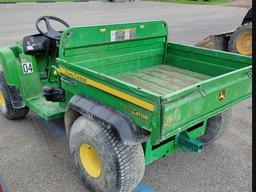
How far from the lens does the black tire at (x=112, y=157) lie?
2494 mm

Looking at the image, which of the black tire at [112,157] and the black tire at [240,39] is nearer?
the black tire at [112,157]

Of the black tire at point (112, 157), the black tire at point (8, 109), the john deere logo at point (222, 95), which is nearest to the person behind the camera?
the black tire at point (112, 157)

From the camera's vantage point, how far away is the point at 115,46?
3588mm

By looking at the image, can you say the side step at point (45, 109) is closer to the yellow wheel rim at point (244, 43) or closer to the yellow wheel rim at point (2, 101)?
the yellow wheel rim at point (2, 101)

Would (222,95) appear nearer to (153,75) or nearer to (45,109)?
(153,75)

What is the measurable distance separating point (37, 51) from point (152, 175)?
2117 mm

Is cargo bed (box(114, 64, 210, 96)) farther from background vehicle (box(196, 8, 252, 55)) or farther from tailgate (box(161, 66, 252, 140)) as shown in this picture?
background vehicle (box(196, 8, 252, 55))

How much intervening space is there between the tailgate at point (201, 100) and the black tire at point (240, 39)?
14.1ft

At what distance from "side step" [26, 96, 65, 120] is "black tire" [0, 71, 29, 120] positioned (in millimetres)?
447

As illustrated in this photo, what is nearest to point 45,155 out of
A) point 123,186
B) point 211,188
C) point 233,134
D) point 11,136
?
point 11,136

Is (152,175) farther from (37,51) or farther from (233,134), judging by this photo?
(37,51)

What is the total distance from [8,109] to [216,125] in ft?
9.13

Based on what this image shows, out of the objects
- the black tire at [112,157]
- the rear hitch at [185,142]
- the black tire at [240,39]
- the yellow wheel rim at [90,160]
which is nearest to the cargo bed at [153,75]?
the black tire at [112,157]

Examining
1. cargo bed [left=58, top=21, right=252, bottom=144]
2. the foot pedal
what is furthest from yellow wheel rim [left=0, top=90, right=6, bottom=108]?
cargo bed [left=58, top=21, right=252, bottom=144]
